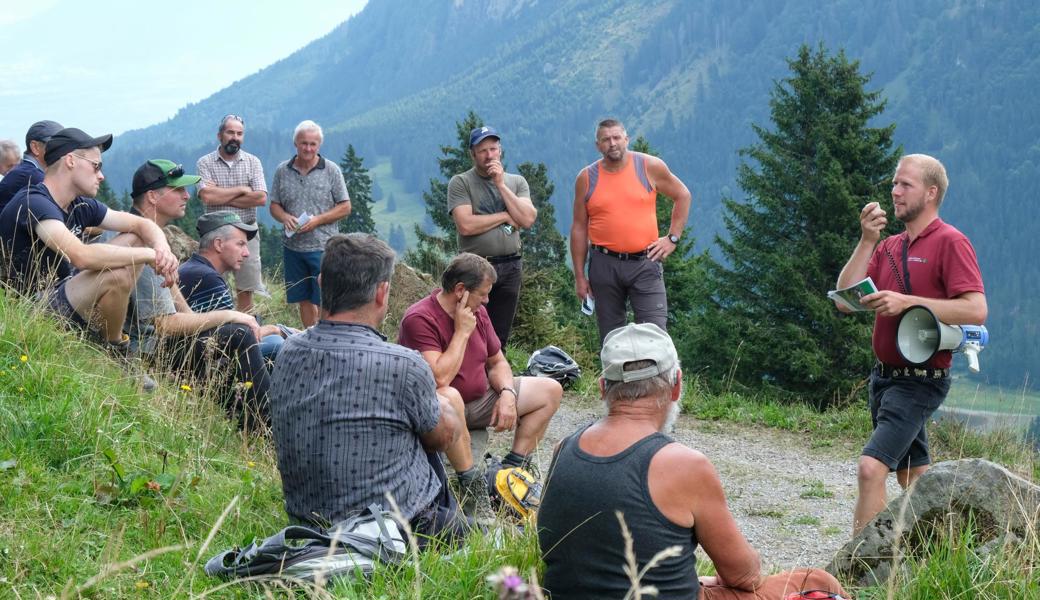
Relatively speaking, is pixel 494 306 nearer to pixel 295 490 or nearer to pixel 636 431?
pixel 295 490

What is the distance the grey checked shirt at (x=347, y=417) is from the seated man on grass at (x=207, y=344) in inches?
67.9

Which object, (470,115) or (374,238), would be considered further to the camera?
(470,115)

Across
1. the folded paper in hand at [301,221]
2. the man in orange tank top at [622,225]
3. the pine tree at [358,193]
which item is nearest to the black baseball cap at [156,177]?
the folded paper in hand at [301,221]

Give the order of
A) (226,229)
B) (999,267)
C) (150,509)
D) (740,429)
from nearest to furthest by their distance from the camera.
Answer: (150,509) → (226,229) → (740,429) → (999,267)

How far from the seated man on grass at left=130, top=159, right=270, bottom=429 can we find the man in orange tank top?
2.62m

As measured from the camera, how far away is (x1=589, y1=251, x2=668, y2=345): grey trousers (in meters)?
7.05

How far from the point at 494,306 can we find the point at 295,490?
13.4 ft

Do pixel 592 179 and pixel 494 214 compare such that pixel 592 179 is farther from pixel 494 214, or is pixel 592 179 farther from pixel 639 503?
pixel 639 503

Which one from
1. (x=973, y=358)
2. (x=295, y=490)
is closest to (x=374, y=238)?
(x=295, y=490)

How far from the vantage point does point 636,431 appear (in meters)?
2.93

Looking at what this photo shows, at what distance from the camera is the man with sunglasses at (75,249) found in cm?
517

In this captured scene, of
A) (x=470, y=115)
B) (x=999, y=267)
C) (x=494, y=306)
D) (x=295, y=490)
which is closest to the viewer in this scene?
(x=295, y=490)

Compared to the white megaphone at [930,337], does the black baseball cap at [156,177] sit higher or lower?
higher

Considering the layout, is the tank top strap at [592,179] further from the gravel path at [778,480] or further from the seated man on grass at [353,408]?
the seated man on grass at [353,408]
